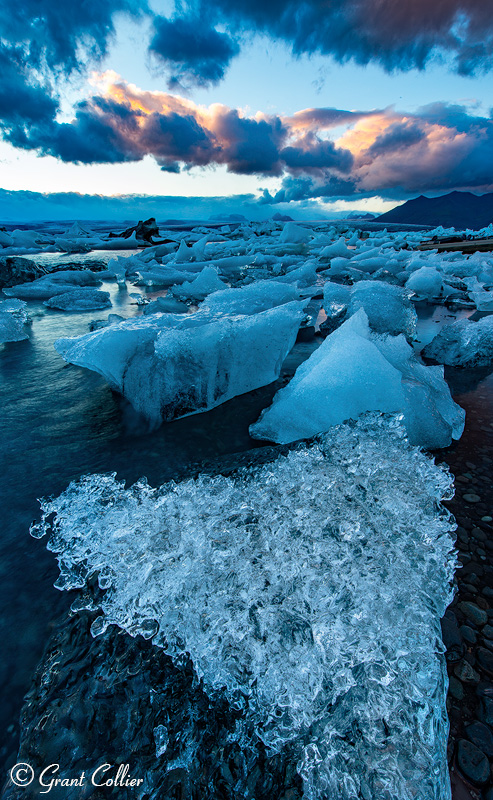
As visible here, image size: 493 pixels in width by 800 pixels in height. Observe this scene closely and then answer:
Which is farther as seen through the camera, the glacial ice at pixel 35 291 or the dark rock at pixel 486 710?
the glacial ice at pixel 35 291

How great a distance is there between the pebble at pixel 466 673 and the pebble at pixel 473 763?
0.14 meters

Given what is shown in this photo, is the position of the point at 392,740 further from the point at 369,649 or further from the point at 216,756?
the point at 216,756

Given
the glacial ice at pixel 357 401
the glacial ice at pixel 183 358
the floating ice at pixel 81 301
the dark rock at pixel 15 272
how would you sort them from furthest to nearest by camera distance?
A: the dark rock at pixel 15 272 < the floating ice at pixel 81 301 < the glacial ice at pixel 183 358 < the glacial ice at pixel 357 401

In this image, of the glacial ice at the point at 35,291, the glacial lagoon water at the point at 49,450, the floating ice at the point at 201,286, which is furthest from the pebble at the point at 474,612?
the glacial ice at the point at 35,291

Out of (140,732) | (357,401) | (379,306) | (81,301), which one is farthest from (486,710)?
(81,301)

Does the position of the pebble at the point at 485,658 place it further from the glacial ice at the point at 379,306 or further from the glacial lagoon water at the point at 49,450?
the glacial ice at the point at 379,306

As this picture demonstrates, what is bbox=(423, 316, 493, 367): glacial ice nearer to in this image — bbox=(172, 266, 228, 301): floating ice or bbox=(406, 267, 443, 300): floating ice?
bbox=(406, 267, 443, 300): floating ice

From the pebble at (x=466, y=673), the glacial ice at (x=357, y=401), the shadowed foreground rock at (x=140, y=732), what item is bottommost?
the shadowed foreground rock at (x=140, y=732)

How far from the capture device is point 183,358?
7.75 feet

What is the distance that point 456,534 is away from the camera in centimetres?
130

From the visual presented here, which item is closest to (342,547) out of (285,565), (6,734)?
(285,565)

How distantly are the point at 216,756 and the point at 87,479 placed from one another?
1098mm

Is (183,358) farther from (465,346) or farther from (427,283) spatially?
(427,283)

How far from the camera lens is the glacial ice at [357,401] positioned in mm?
1856
